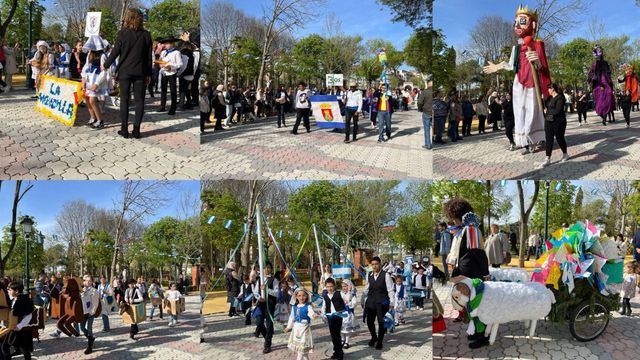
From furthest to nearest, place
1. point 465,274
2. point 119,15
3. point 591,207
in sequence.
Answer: point 119,15
point 591,207
point 465,274

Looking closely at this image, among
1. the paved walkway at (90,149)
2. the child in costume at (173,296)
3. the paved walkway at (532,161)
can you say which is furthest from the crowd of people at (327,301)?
the paved walkway at (90,149)

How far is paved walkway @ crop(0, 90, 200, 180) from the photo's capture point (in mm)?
5000

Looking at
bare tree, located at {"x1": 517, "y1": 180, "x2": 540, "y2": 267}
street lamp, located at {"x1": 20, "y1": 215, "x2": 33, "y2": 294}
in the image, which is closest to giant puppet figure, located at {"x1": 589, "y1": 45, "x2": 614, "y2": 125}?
bare tree, located at {"x1": 517, "y1": 180, "x2": 540, "y2": 267}

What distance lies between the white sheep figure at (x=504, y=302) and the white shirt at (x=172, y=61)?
17.8 ft

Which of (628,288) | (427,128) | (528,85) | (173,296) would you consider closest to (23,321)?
(173,296)

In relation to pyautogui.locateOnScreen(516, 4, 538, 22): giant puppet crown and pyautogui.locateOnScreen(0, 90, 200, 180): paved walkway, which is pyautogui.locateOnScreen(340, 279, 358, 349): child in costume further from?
pyautogui.locateOnScreen(516, 4, 538, 22): giant puppet crown

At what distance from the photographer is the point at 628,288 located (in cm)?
686

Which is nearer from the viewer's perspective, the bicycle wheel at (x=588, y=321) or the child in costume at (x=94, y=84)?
the bicycle wheel at (x=588, y=321)

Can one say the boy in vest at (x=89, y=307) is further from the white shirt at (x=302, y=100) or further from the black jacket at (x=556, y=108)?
the black jacket at (x=556, y=108)

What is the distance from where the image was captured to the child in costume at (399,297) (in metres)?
5.79

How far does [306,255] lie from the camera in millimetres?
6336

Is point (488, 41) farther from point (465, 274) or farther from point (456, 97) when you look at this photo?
point (465, 274)

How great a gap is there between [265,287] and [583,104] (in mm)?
4966

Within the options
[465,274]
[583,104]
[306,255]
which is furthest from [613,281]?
[306,255]
